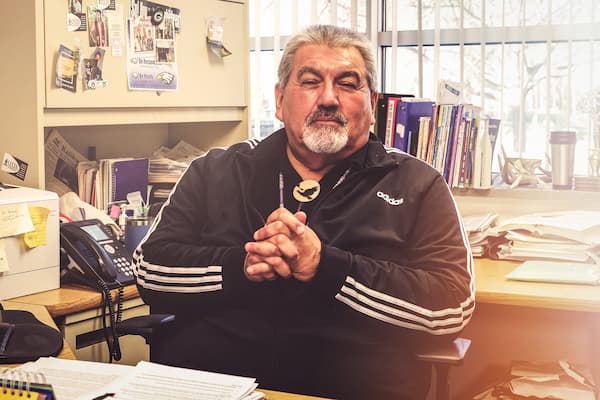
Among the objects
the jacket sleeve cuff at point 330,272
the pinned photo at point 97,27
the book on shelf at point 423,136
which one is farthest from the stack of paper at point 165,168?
the jacket sleeve cuff at point 330,272

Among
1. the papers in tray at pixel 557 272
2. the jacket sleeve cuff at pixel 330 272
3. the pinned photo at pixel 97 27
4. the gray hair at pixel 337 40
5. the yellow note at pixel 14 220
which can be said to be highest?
the pinned photo at pixel 97 27

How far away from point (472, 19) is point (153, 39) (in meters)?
1.38

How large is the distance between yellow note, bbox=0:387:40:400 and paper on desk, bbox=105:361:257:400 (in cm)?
23

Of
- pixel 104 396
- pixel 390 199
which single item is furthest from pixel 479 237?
pixel 104 396

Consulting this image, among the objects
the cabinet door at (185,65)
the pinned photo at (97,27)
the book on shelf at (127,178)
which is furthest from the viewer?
the book on shelf at (127,178)

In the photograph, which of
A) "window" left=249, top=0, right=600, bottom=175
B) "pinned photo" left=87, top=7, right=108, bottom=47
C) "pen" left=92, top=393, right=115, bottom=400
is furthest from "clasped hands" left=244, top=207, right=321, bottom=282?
"window" left=249, top=0, right=600, bottom=175

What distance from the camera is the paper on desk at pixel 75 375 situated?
1.36 meters

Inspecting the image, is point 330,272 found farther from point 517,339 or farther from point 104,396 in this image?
point 517,339

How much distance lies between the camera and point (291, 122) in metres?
2.16

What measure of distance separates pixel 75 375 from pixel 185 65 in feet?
6.05

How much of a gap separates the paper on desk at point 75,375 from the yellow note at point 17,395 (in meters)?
0.20

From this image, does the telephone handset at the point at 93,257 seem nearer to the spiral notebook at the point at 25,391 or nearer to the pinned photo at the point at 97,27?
the pinned photo at the point at 97,27

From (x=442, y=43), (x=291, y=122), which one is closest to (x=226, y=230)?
(x=291, y=122)

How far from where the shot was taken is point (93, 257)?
244cm
